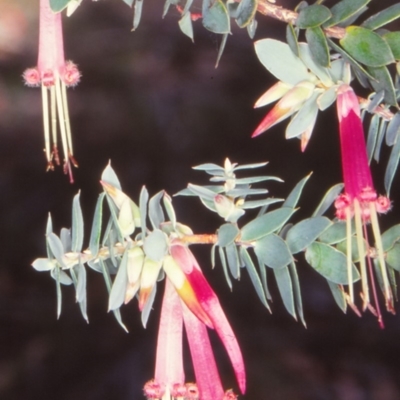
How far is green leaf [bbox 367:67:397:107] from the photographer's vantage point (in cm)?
37

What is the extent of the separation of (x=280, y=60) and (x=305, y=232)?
0.11 metres

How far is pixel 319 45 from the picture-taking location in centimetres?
36

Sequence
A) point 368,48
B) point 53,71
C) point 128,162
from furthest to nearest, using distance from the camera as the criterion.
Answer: point 128,162, point 53,71, point 368,48

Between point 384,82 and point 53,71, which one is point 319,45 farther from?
point 53,71

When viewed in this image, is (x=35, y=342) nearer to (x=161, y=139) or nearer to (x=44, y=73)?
(x=161, y=139)

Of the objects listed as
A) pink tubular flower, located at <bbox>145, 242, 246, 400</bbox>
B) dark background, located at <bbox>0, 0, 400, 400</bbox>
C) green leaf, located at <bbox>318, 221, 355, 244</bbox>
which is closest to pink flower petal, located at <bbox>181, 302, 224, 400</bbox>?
pink tubular flower, located at <bbox>145, 242, 246, 400</bbox>

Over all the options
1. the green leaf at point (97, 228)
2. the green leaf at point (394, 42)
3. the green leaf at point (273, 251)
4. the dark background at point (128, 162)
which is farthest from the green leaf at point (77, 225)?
the dark background at point (128, 162)

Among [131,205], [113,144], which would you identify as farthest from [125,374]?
[131,205]

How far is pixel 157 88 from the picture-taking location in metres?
0.78

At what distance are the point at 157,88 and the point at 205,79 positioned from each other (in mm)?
59

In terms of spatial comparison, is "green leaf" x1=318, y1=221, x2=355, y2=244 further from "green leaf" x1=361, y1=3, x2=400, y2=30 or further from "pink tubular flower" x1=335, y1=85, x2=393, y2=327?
"green leaf" x1=361, y1=3, x2=400, y2=30

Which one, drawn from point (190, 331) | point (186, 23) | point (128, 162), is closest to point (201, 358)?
point (190, 331)

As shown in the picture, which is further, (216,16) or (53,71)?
(53,71)

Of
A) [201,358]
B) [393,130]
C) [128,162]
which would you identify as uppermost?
[128,162]
